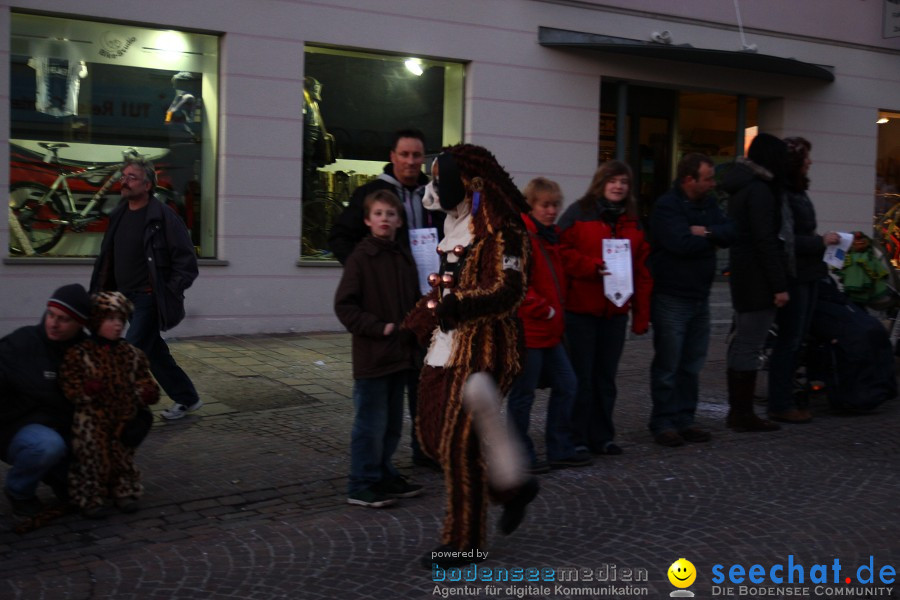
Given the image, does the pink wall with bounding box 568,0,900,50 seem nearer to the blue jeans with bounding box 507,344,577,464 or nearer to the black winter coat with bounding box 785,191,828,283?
the black winter coat with bounding box 785,191,828,283

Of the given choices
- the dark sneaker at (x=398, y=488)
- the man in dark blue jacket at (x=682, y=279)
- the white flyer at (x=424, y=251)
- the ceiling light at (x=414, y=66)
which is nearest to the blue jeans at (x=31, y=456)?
the dark sneaker at (x=398, y=488)

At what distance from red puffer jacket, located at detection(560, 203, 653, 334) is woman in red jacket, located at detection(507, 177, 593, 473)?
0.12m

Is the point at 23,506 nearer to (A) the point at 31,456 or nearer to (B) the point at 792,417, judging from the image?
(A) the point at 31,456

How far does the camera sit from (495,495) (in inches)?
182

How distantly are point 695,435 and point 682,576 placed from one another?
9.07 feet

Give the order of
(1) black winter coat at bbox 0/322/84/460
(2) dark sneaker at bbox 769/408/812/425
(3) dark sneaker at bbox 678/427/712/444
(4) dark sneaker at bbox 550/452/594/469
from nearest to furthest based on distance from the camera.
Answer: (1) black winter coat at bbox 0/322/84/460 → (4) dark sneaker at bbox 550/452/594/469 → (3) dark sneaker at bbox 678/427/712/444 → (2) dark sneaker at bbox 769/408/812/425

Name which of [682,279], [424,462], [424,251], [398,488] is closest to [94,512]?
[398,488]

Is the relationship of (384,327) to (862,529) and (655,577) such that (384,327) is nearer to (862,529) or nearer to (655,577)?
(655,577)

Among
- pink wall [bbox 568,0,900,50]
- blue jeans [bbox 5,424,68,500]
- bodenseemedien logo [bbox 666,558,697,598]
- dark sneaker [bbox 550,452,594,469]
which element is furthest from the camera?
pink wall [bbox 568,0,900,50]

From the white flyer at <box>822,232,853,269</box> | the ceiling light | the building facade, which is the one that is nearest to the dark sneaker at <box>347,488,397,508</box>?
the white flyer at <box>822,232,853,269</box>

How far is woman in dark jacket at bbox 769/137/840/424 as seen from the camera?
25.2 feet

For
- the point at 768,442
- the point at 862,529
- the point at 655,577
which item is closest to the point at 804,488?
the point at 862,529

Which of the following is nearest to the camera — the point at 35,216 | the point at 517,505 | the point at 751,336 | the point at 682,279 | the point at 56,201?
the point at 517,505

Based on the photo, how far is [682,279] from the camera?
22.7ft
